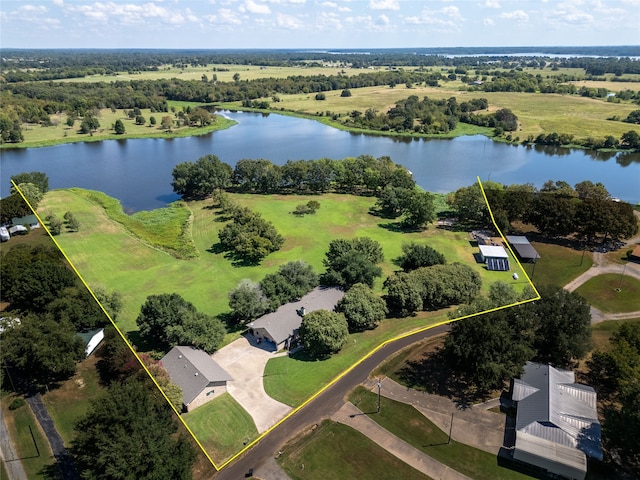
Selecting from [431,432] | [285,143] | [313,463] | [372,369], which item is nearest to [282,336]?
[372,369]

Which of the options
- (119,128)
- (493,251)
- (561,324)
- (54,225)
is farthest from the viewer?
(119,128)

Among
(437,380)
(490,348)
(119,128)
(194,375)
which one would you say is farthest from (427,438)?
(119,128)

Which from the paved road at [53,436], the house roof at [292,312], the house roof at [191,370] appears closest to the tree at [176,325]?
the house roof at [191,370]

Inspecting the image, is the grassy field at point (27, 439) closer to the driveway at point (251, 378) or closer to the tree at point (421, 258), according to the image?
the driveway at point (251, 378)

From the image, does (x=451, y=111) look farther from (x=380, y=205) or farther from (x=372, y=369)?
(x=372, y=369)

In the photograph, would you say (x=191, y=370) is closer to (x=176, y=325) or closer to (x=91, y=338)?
(x=176, y=325)

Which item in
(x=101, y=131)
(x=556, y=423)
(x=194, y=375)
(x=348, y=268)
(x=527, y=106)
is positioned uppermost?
(x=527, y=106)
